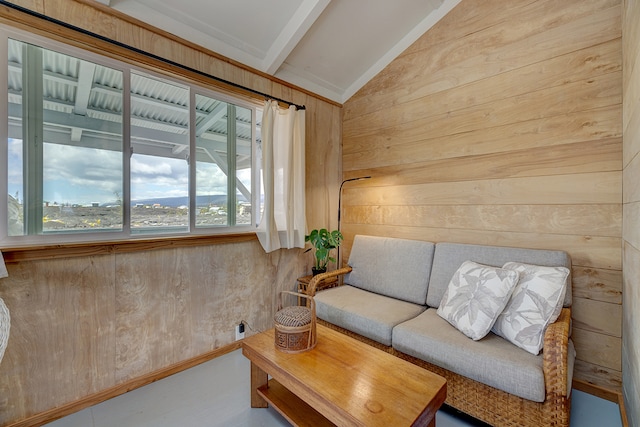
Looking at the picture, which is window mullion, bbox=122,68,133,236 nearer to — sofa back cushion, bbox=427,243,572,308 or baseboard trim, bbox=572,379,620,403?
sofa back cushion, bbox=427,243,572,308

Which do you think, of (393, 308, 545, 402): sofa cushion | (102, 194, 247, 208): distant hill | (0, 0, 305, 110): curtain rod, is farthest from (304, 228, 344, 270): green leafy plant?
(0, 0, 305, 110): curtain rod

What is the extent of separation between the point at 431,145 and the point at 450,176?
0.33 m

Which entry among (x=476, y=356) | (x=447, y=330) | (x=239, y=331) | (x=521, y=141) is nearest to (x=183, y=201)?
(x=239, y=331)

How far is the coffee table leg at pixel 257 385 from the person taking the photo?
1.69 m

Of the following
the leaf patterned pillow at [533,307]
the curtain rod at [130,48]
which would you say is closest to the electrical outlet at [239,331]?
the leaf patterned pillow at [533,307]

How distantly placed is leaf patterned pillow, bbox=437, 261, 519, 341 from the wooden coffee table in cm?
49

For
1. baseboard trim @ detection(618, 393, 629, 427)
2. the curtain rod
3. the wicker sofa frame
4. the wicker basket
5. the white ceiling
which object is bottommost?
baseboard trim @ detection(618, 393, 629, 427)

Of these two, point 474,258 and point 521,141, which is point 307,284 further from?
point 521,141

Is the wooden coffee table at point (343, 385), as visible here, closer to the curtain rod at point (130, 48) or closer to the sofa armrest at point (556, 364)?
the sofa armrest at point (556, 364)

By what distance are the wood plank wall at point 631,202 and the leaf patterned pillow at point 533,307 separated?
0.93ft

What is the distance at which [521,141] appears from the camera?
2059mm

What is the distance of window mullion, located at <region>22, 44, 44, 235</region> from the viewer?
159cm

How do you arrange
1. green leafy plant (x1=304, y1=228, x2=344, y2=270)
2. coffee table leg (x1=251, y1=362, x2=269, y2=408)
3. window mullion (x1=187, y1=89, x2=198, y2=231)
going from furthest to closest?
green leafy plant (x1=304, y1=228, x2=344, y2=270) → window mullion (x1=187, y1=89, x2=198, y2=231) → coffee table leg (x1=251, y1=362, x2=269, y2=408)

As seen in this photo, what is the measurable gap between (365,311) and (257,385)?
2.75 ft
